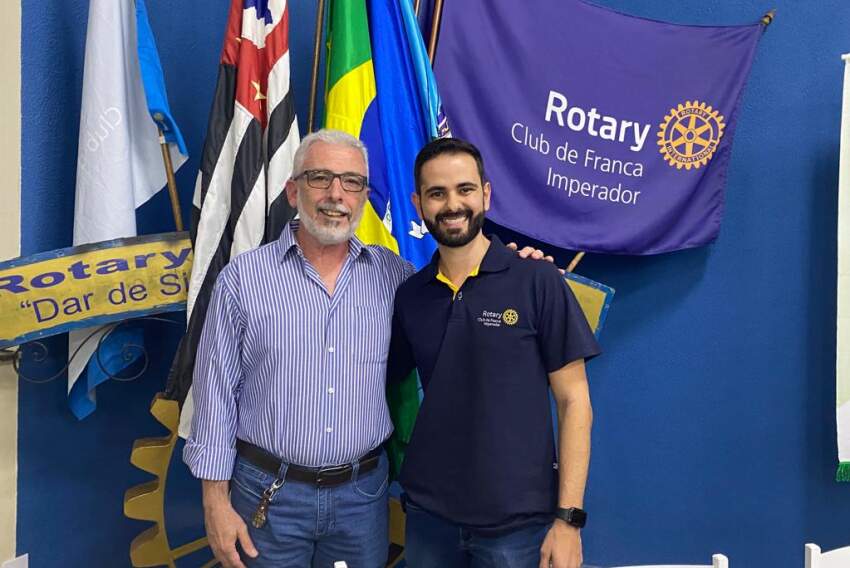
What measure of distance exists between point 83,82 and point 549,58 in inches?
52.9

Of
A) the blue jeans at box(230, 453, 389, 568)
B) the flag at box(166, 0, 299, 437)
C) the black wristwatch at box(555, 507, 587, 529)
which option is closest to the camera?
the black wristwatch at box(555, 507, 587, 529)

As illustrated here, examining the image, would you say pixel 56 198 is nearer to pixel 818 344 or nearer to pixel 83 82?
pixel 83 82

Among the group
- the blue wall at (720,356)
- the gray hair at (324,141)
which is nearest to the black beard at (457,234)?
the gray hair at (324,141)

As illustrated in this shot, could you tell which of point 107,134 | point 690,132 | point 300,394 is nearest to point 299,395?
point 300,394

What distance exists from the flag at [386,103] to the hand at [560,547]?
2.63ft

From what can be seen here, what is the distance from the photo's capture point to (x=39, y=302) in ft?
5.25

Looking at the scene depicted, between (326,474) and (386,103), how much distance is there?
3.26ft

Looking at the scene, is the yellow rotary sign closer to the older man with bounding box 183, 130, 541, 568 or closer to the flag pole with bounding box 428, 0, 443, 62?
the older man with bounding box 183, 130, 541, 568

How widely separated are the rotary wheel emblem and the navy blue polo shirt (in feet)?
3.09

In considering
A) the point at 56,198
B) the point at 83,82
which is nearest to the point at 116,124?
the point at 83,82

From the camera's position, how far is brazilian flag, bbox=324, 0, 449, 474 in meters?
1.72

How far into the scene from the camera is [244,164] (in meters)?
1.67

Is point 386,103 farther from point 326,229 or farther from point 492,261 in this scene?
point 492,261

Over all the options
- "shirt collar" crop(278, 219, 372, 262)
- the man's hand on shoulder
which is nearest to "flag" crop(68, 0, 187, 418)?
"shirt collar" crop(278, 219, 372, 262)
